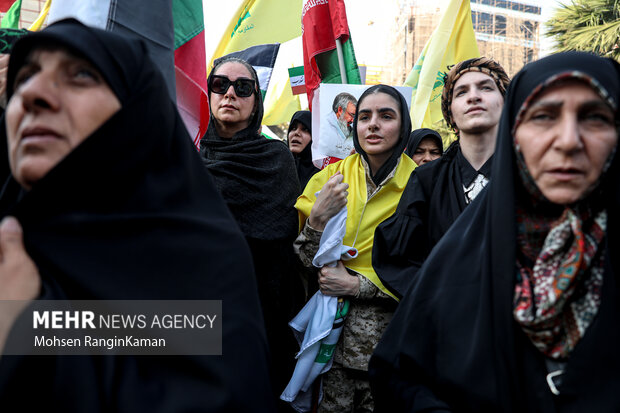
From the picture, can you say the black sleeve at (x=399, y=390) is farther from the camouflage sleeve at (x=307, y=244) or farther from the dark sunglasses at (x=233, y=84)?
the dark sunglasses at (x=233, y=84)

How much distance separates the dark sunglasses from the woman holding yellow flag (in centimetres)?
69

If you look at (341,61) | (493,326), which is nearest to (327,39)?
(341,61)

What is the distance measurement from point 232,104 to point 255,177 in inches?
18.3

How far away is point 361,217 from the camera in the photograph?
2822mm

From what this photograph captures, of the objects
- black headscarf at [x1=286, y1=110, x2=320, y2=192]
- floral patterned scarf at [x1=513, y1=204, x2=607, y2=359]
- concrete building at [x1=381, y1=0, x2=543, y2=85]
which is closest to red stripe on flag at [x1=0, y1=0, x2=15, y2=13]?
black headscarf at [x1=286, y1=110, x2=320, y2=192]

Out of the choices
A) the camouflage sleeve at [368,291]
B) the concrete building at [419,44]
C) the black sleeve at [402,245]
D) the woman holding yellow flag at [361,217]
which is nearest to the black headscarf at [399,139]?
the woman holding yellow flag at [361,217]

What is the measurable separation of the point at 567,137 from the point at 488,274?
0.43 metres

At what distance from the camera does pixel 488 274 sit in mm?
1409

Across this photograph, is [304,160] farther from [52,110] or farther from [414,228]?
[52,110]

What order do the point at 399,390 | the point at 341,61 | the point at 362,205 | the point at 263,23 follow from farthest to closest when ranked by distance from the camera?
1. the point at 263,23
2. the point at 341,61
3. the point at 362,205
4. the point at 399,390

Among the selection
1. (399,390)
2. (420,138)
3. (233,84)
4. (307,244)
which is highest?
(233,84)

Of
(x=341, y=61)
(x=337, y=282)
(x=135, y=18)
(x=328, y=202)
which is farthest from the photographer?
(x=341, y=61)

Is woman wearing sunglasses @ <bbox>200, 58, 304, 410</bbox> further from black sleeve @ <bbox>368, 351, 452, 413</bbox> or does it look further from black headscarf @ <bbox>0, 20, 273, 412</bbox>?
black headscarf @ <bbox>0, 20, 273, 412</bbox>

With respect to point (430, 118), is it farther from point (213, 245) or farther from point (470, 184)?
point (213, 245)
